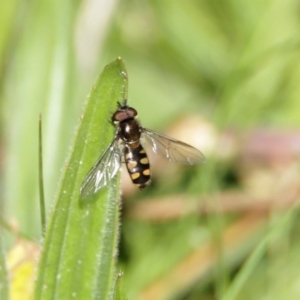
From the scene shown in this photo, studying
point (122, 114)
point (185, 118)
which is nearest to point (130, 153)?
point (122, 114)

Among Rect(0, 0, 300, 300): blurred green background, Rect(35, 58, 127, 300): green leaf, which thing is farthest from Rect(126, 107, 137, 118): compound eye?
Rect(0, 0, 300, 300): blurred green background

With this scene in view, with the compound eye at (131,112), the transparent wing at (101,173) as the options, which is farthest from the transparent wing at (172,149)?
the transparent wing at (101,173)

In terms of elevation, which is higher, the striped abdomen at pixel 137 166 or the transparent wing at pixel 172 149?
the transparent wing at pixel 172 149

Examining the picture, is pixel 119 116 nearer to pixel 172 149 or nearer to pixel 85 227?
pixel 85 227

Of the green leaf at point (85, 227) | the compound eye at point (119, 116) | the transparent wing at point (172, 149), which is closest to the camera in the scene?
the green leaf at point (85, 227)

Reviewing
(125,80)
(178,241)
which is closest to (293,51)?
(178,241)

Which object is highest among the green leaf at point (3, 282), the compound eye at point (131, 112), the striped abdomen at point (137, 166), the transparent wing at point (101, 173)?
the compound eye at point (131, 112)

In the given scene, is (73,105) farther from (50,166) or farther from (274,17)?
(274,17)

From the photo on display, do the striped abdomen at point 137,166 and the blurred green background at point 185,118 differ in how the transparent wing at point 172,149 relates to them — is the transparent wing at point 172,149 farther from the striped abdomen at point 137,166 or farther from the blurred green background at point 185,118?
the blurred green background at point 185,118
